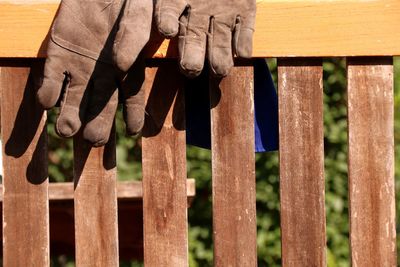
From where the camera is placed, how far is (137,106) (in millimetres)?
2852

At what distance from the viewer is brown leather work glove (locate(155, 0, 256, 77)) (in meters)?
2.69

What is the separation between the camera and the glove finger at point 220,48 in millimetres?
2750

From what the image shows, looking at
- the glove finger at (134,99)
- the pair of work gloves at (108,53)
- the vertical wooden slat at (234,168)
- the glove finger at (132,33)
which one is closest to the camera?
the glove finger at (132,33)

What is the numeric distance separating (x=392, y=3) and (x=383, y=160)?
0.46 meters

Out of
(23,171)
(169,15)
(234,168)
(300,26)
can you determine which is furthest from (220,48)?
(23,171)

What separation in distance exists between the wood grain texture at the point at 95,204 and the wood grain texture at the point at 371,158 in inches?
28.0

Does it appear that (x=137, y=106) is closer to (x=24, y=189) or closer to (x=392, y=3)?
(x=24, y=189)

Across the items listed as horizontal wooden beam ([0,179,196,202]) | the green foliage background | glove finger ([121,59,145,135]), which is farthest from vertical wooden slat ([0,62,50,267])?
the green foliage background

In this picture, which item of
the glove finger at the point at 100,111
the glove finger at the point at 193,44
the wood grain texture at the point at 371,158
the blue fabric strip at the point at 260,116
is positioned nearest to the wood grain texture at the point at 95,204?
the glove finger at the point at 100,111

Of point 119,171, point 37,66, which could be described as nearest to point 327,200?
point 119,171

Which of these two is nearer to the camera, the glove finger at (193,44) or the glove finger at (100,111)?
the glove finger at (193,44)

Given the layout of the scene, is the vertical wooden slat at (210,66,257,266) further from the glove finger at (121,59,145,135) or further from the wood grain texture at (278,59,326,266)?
the glove finger at (121,59,145,135)

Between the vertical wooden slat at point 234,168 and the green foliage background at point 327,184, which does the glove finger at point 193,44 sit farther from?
the green foliage background at point 327,184

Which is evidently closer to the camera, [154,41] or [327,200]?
[154,41]
